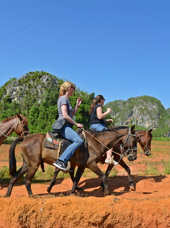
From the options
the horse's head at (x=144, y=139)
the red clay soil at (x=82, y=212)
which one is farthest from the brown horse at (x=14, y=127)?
the horse's head at (x=144, y=139)

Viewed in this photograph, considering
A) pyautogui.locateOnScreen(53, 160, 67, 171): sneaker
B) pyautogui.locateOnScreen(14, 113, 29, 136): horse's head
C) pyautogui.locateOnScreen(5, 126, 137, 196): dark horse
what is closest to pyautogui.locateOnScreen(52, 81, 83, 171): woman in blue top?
pyautogui.locateOnScreen(53, 160, 67, 171): sneaker

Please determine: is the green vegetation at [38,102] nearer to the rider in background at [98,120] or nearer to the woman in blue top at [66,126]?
the rider in background at [98,120]

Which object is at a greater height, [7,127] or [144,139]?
[7,127]

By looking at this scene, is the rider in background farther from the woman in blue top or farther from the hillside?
the hillside

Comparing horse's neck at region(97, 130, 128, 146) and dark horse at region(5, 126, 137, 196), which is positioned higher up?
horse's neck at region(97, 130, 128, 146)

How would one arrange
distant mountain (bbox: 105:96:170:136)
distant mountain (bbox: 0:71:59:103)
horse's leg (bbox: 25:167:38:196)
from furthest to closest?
1. distant mountain (bbox: 105:96:170:136)
2. distant mountain (bbox: 0:71:59:103)
3. horse's leg (bbox: 25:167:38:196)

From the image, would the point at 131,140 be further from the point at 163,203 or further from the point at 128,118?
the point at 128,118

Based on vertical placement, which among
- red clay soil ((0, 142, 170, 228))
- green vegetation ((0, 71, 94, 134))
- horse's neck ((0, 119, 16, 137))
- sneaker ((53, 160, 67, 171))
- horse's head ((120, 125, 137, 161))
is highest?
green vegetation ((0, 71, 94, 134))

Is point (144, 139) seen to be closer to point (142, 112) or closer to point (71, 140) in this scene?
point (71, 140)

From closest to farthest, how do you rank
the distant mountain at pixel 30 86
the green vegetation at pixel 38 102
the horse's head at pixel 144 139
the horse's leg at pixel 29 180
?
1. the horse's leg at pixel 29 180
2. the horse's head at pixel 144 139
3. the green vegetation at pixel 38 102
4. the distant mountain at pixel 30 86

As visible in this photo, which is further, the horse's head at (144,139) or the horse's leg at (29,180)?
the horse's head at (144,139)

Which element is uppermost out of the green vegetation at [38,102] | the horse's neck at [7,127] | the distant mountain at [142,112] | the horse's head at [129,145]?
the distant mountain at [142,112]

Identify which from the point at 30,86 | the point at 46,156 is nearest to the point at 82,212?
the point at 46,156

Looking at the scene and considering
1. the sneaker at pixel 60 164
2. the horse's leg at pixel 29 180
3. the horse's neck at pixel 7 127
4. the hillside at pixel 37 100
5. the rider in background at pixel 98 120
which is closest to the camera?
the sneaker at pixel 60 164
